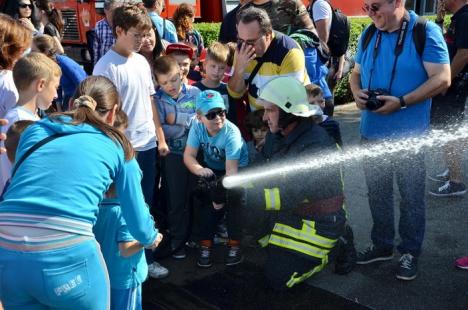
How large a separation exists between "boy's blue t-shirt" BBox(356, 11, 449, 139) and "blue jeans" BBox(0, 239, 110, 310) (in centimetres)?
237

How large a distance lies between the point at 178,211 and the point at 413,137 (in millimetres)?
1874

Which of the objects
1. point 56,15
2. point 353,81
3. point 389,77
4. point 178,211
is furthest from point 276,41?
point 56,15

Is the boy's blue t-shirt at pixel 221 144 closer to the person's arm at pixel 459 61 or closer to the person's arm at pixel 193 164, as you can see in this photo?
the person's arm at pixel 193 164

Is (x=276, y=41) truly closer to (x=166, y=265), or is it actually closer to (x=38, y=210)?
(x=166, y=265)

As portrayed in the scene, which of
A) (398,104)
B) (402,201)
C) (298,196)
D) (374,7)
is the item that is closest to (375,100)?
(398,104)

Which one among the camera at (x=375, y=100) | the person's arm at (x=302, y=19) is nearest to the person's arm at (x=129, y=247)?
the camera at (x=375, y=100)

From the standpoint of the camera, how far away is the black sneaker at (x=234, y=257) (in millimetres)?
4098

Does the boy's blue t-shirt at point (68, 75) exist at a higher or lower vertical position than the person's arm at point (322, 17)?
lower

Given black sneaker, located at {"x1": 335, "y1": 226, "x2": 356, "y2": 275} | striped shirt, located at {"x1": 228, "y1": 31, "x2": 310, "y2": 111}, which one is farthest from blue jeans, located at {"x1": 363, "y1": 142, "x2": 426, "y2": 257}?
striped shirt, located at {"x1": 228, "y1": 31, "x2": 310, "y2": 111}

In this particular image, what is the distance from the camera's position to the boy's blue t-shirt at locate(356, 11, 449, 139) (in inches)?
137

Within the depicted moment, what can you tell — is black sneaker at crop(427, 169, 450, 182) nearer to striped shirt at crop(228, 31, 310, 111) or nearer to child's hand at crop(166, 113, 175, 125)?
striped shirt at crop(228, 31, 310, 111)

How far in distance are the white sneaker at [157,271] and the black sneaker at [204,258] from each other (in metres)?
0.27

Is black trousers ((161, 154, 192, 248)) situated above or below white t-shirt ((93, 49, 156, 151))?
below

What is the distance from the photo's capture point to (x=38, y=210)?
2045 millimetres
